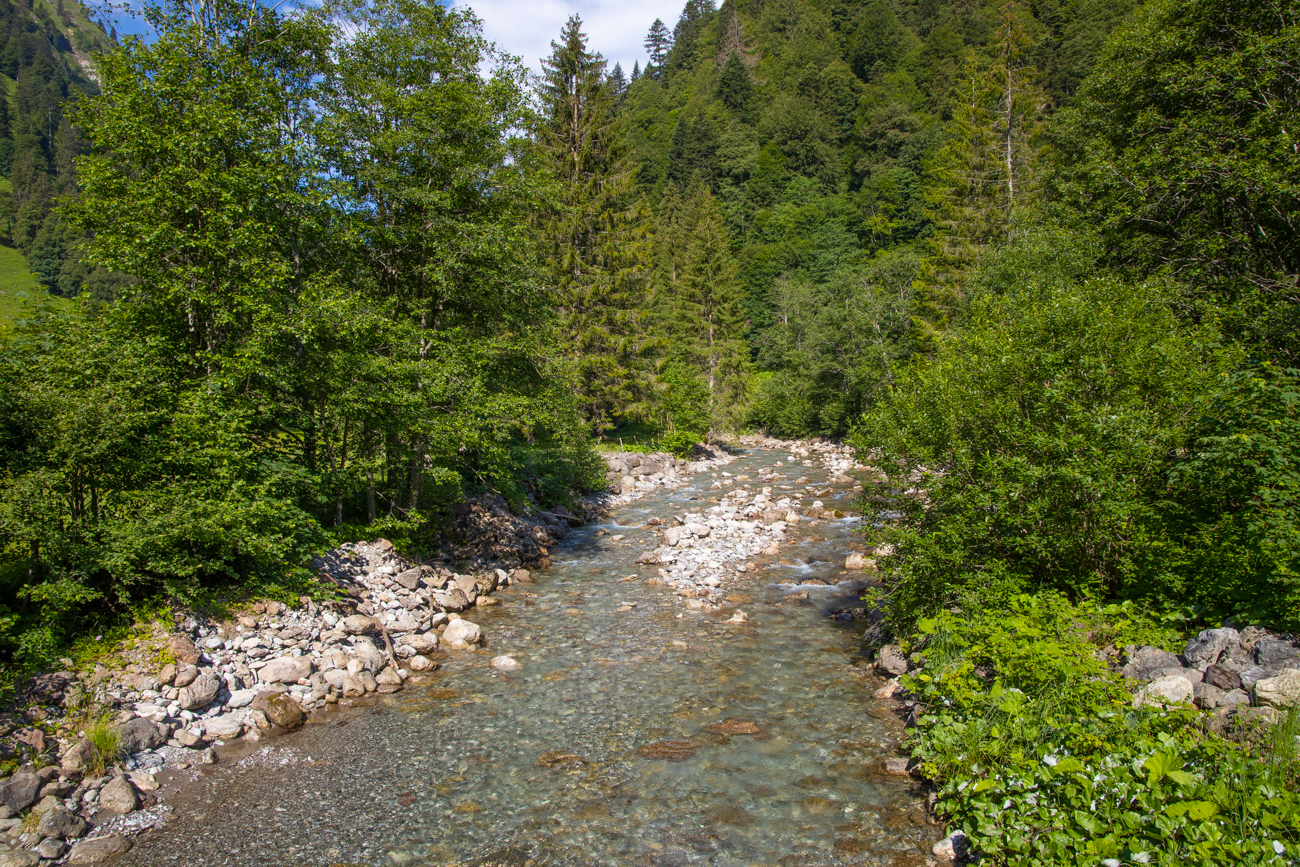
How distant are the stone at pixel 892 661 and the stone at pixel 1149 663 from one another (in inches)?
127

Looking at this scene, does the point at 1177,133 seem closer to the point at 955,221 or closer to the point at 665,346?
the point at 955,221

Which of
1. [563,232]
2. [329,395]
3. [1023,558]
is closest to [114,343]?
[329,395]

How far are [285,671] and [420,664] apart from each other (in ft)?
6.86

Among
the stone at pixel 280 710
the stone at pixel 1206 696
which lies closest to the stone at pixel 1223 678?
the stone at pixel 1206 696

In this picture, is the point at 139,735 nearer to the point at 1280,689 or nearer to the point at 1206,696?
the point at 1206,696

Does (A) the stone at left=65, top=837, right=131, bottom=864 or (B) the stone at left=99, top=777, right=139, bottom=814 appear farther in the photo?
(B) the stone at left=99, top=777, right=139, bottom=814

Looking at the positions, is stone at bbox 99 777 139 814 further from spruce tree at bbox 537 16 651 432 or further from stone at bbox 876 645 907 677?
spruce tree at bbox 537 16 651 432

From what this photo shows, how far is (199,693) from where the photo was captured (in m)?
8.35

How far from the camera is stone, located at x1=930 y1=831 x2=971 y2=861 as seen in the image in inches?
239

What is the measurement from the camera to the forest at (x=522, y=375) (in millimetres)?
7375

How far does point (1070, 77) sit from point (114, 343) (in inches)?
3218

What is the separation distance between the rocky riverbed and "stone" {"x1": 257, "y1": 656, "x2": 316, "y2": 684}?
0.13 ft

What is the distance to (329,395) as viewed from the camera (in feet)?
41.9

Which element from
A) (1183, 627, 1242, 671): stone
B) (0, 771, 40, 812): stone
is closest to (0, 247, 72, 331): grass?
(0, 771, 40, 812): stone
